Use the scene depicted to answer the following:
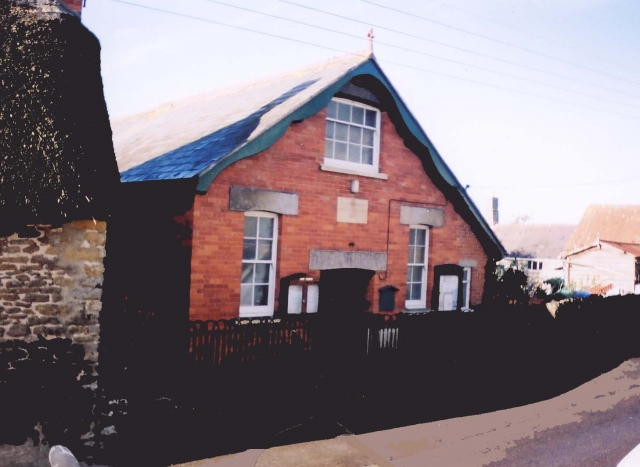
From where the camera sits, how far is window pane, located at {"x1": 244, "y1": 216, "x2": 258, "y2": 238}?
938 centimetres

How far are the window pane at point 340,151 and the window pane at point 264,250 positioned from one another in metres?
2.64

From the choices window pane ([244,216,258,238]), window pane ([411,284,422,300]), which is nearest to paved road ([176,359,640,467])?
window pane ([411,284,422,300])

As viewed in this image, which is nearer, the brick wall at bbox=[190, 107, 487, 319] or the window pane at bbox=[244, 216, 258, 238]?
the brick wall at bbox=[190, 107, 487, 319]

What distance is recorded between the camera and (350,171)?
10633mm

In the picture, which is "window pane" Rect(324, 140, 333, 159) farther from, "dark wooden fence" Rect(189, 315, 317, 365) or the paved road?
the paved road

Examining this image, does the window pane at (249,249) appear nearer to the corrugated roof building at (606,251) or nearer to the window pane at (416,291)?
the window pane at (416,291)

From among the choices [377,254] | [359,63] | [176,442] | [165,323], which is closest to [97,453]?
[176,442]

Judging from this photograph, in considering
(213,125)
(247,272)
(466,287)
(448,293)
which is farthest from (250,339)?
(466,287)

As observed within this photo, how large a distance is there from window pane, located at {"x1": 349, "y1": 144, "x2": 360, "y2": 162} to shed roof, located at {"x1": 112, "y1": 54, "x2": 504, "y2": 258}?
1321mm

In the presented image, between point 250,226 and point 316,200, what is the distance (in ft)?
5.39

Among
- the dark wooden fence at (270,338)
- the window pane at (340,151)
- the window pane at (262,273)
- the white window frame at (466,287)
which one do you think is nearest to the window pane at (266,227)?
the window pane at (262,273)

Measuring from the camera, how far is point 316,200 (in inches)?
401

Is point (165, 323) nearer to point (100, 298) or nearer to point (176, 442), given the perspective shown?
point (100, 298)

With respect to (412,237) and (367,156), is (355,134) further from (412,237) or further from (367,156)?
(412,237)
